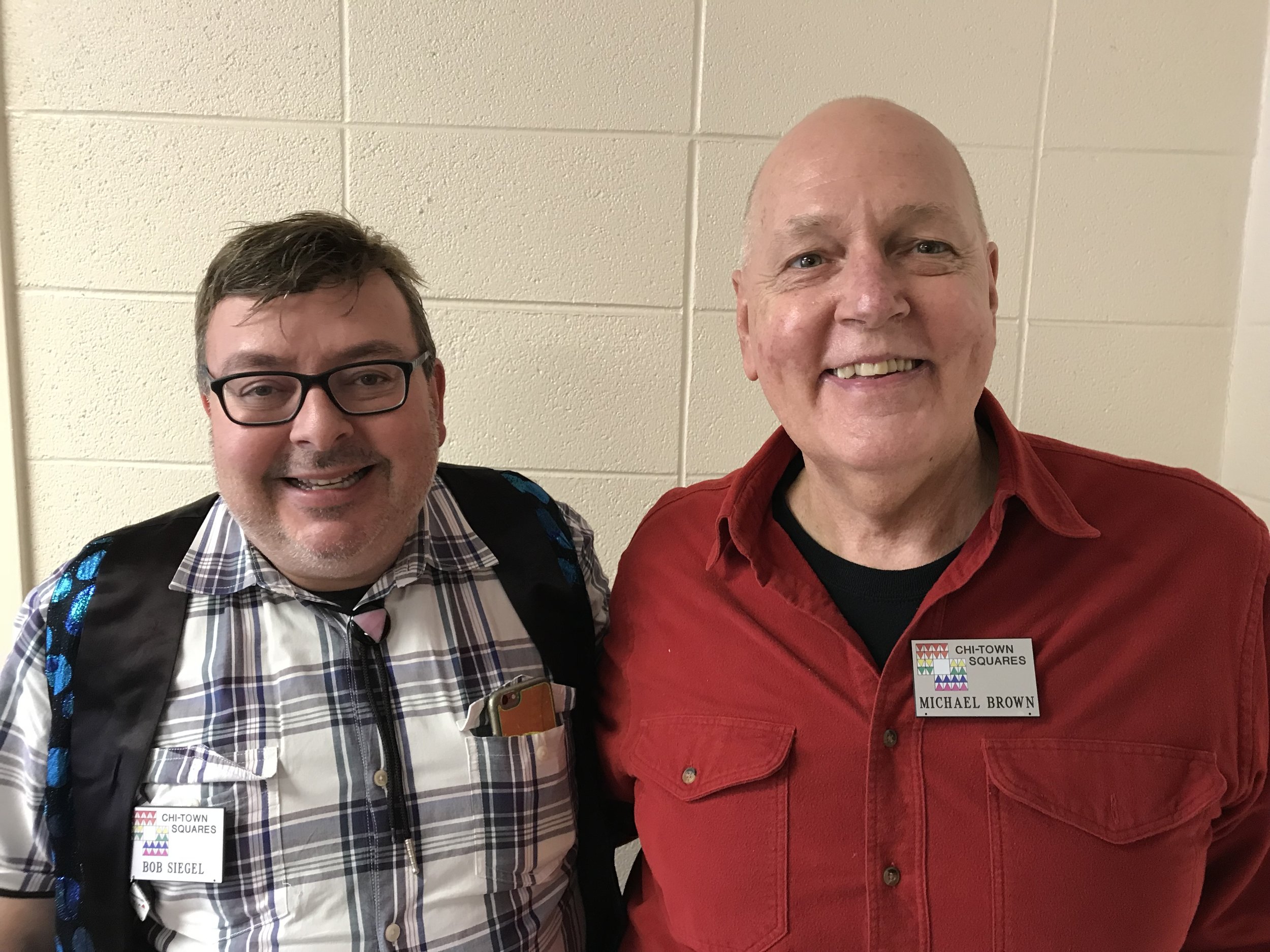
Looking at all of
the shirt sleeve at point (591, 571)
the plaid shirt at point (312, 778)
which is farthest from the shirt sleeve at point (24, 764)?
the shirt sleeve at point (591, 571)

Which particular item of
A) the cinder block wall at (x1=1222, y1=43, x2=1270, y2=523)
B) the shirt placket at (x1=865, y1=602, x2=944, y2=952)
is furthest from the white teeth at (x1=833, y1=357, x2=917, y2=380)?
the cinder block wall at (x1=1222, y1=43, x2=1270, y2=523)

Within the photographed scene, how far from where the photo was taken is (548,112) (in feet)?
5.91

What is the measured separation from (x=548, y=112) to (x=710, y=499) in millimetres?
996

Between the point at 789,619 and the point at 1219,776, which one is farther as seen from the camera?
the point at 789,619

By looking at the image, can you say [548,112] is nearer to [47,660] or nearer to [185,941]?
[47,660]

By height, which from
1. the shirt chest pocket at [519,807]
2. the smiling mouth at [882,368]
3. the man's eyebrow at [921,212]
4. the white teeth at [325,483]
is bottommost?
the shirt chest pocket at [519,807]

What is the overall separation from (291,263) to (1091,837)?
1398 mm

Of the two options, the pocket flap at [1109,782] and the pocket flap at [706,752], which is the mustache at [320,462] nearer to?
the pocket flap at [706,752]

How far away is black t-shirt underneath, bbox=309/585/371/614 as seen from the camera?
1.33 meters

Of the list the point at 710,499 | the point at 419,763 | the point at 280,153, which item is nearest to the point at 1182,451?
the point at 710,499

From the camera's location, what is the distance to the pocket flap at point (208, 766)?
1.18 meters

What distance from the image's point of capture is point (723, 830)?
1.15m

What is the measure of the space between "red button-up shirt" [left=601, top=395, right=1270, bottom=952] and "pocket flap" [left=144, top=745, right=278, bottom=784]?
1.95 feet

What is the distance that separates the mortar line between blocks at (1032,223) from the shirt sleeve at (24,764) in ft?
6.58
